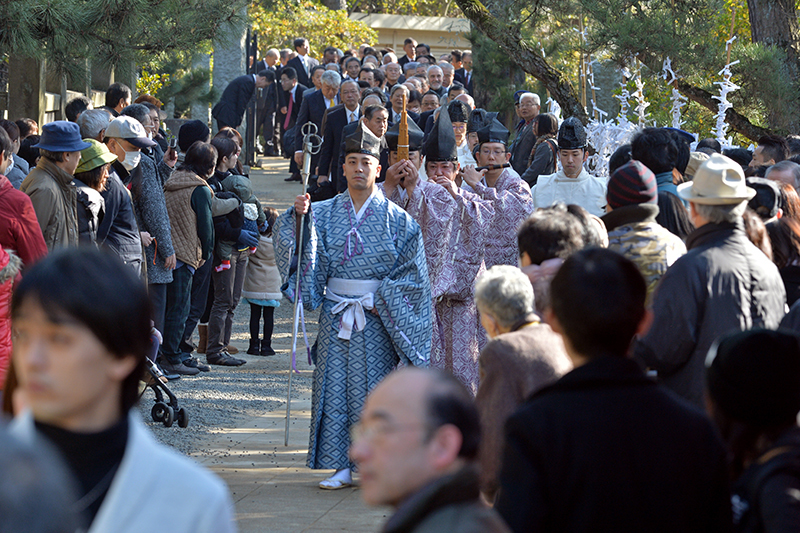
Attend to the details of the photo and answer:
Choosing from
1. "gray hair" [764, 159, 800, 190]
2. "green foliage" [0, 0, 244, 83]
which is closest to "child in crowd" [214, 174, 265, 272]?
"green foliage" [0, 0, 244, 83]

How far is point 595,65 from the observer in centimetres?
1169

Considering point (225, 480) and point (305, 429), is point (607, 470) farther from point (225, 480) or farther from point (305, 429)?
point (305, 429)

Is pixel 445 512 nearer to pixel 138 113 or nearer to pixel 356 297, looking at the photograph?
pixel 356 297

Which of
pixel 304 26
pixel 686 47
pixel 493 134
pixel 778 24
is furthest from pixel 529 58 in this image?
pixel 304 26

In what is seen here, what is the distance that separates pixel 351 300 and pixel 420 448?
11.0 feet

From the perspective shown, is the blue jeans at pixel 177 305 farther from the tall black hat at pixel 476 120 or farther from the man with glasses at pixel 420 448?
the man with glasses at pixel 420 448

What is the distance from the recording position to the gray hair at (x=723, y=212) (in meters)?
3.33

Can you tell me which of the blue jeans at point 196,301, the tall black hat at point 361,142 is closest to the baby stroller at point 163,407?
the blue jeans at point 196,301

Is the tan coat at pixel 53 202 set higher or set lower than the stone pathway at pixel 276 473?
higher

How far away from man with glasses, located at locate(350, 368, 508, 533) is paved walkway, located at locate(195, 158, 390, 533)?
8.95 ft

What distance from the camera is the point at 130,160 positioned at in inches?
249

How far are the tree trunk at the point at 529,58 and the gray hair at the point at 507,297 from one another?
6419mm

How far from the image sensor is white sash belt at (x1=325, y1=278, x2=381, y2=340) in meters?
5.05

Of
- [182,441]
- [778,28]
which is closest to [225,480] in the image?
[182,441]
